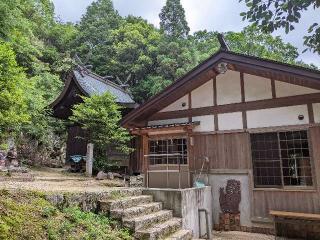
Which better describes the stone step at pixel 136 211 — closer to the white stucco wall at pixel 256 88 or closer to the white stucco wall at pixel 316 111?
the white stucco wall at pixel 256 88

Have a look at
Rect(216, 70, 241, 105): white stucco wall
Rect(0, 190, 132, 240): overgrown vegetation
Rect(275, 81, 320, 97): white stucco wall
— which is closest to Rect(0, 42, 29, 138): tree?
Rect(0, 190, 132, 240): overgrown vegetation

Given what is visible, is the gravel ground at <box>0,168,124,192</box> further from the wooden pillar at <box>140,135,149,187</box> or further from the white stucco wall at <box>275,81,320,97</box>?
the white stucco wall at <box>275,81,320,97</box>

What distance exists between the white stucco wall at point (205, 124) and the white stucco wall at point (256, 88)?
5.12ft

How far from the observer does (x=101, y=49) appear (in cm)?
3541

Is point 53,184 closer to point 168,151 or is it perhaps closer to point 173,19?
point 168,151

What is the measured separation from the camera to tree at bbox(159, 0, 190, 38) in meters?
32.2

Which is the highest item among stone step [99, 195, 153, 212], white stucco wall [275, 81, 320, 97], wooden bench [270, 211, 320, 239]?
white stucco wall [275, 81, 320, 97]

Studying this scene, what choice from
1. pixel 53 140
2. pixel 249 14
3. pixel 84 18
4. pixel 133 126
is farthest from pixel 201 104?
pixel 84 18

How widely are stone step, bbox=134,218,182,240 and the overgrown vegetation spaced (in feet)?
0.99

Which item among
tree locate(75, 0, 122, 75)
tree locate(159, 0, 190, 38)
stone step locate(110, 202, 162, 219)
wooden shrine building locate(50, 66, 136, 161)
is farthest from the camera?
tree locate(75, 0, 122, 75)

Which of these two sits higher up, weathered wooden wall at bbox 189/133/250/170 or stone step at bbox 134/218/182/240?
weathered wooden wall at bbox 189/133/250/170

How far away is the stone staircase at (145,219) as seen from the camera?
5.85 m

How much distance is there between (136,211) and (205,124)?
5.47 meters

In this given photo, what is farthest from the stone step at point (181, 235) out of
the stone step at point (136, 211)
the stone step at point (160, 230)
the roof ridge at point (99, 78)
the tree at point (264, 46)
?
the tree at point (264, 46)
